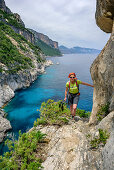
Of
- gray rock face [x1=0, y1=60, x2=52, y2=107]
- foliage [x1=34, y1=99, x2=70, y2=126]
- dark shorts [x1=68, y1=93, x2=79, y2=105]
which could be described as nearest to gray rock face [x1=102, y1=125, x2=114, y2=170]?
dark shorts [x1=68, y1=93, x2=79, y2=105]

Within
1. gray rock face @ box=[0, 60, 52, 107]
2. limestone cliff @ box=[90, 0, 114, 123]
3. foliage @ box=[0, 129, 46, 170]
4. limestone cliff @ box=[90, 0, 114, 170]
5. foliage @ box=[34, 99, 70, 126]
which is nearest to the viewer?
foliage @ box=[0, 129, 46, 170]

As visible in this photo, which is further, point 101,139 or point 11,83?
point 11,83

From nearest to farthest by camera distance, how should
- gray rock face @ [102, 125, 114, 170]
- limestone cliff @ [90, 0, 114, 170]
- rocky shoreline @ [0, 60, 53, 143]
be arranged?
gray rock face @ [102, 125, 114, 170] < limestone cliff @ [90, 0, 114, 170] < rocky shoreline @ [0, 60, 53, 143]

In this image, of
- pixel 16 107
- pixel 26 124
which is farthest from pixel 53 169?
pixel 16 107

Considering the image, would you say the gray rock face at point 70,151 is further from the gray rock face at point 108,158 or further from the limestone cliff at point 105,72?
the limestone cliff at point 105,72

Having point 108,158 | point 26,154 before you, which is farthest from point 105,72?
point 26,154

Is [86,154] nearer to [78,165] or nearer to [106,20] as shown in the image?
[78,165]

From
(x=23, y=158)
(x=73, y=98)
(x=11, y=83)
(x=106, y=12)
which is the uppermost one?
(x=106, y=12)

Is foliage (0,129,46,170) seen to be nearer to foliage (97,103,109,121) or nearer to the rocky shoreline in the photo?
foliage (97,103,109,121)

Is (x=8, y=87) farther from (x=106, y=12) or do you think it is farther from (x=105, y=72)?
(x=106, y=12)

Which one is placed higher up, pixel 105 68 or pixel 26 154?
pixel 105 68

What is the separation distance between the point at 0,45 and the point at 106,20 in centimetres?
4674

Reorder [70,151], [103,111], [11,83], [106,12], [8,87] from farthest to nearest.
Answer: [11,83] < [8,87] < [103,111] < [106,12] < [70,151]

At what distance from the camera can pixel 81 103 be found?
105ft
